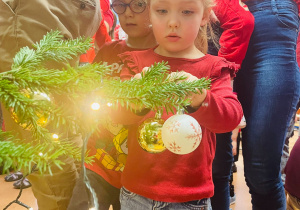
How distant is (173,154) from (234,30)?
551 mm

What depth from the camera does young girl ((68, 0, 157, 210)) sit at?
89cm

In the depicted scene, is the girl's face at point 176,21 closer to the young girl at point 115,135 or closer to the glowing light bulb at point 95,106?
the young girl at point 115,135

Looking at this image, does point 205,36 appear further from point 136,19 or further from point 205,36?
point 136,19

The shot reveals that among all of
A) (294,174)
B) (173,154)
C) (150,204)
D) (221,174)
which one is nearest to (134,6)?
(173,154)

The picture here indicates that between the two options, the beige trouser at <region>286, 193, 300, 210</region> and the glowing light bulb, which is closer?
the glowing light bulb

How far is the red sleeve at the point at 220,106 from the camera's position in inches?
24.1

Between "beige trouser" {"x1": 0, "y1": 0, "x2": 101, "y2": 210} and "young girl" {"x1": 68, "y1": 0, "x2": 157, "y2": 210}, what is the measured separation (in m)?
0.08

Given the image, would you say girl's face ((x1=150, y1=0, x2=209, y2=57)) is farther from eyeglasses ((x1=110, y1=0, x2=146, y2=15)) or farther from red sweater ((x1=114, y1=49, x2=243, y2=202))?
eyeglasses ((x1=110, y1=0, x2=146, y2=15))

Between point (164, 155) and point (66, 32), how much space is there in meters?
0.44

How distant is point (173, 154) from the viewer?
2.40 ft

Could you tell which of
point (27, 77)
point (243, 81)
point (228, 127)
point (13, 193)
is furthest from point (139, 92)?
point (13, 193)

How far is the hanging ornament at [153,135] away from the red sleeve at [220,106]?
107 mm

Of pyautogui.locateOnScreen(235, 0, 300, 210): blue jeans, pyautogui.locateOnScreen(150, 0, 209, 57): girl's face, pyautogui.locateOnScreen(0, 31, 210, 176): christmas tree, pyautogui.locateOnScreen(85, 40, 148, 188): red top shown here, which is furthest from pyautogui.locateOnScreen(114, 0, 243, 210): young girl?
pyautogui.locateOnScreen(235, 0, 300, 210): blue jeans

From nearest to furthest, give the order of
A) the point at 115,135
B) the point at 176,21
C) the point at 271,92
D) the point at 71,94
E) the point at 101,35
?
the point at 71,94 < the point at 176,21 < the point at 115,135 < the point at 271,92 < the point at 101,35
